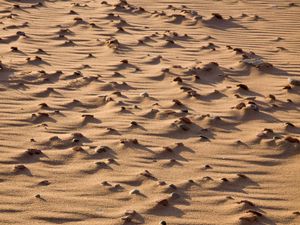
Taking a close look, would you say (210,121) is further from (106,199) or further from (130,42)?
(130,42)

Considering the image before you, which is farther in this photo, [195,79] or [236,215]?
[195,79]

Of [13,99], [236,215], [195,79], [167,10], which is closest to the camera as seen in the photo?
[236,215]

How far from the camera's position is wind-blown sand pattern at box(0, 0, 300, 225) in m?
4.53

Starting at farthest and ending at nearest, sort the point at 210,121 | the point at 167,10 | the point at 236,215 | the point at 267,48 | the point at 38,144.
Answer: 1. the point at 167,10
2. the point at 267,48
3. the point at 210,121
4. the point at 38,144
5. the point at 236,215

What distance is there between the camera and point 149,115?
6.01 meters

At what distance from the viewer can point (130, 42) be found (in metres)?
8.01

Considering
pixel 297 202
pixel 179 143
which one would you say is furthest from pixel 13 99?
pixel 297 202

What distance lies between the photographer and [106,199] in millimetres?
4547

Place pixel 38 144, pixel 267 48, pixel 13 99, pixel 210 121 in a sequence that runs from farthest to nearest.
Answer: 1. pixel 267 48
2. pixel 13 99
3. pixel 210 121
4. pixel 38 144

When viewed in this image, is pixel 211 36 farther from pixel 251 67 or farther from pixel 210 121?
pixel 210 121

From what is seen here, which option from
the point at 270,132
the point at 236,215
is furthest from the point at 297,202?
the point at 270,132

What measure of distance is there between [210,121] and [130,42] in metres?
2.51

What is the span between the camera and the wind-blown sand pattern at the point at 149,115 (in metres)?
4.53

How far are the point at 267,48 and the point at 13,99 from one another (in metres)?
3.43
